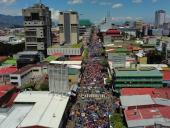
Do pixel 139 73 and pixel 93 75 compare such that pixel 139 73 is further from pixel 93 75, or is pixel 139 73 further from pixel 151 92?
pixel 93 75

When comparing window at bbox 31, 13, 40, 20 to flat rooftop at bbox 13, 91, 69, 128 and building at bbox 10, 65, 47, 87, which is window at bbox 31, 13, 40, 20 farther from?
flat rooftop at bbox 13, 91, 69, 128

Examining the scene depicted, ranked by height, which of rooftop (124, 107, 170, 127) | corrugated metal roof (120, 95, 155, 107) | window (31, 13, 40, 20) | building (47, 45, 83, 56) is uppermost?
window (31, 13, 40, 20)

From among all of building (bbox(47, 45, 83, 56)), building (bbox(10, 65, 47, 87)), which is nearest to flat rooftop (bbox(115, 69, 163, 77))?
building (bbox(10, 65, 47, 87))

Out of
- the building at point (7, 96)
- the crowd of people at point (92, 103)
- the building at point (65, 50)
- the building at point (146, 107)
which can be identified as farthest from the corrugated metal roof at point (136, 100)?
the building at point (65, 50)

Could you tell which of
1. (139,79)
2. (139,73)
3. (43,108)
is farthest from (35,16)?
(43,108)

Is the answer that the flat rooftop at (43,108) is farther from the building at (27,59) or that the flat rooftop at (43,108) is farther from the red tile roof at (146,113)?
the building at (27,59)

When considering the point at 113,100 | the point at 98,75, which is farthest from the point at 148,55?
the point at 113,100
